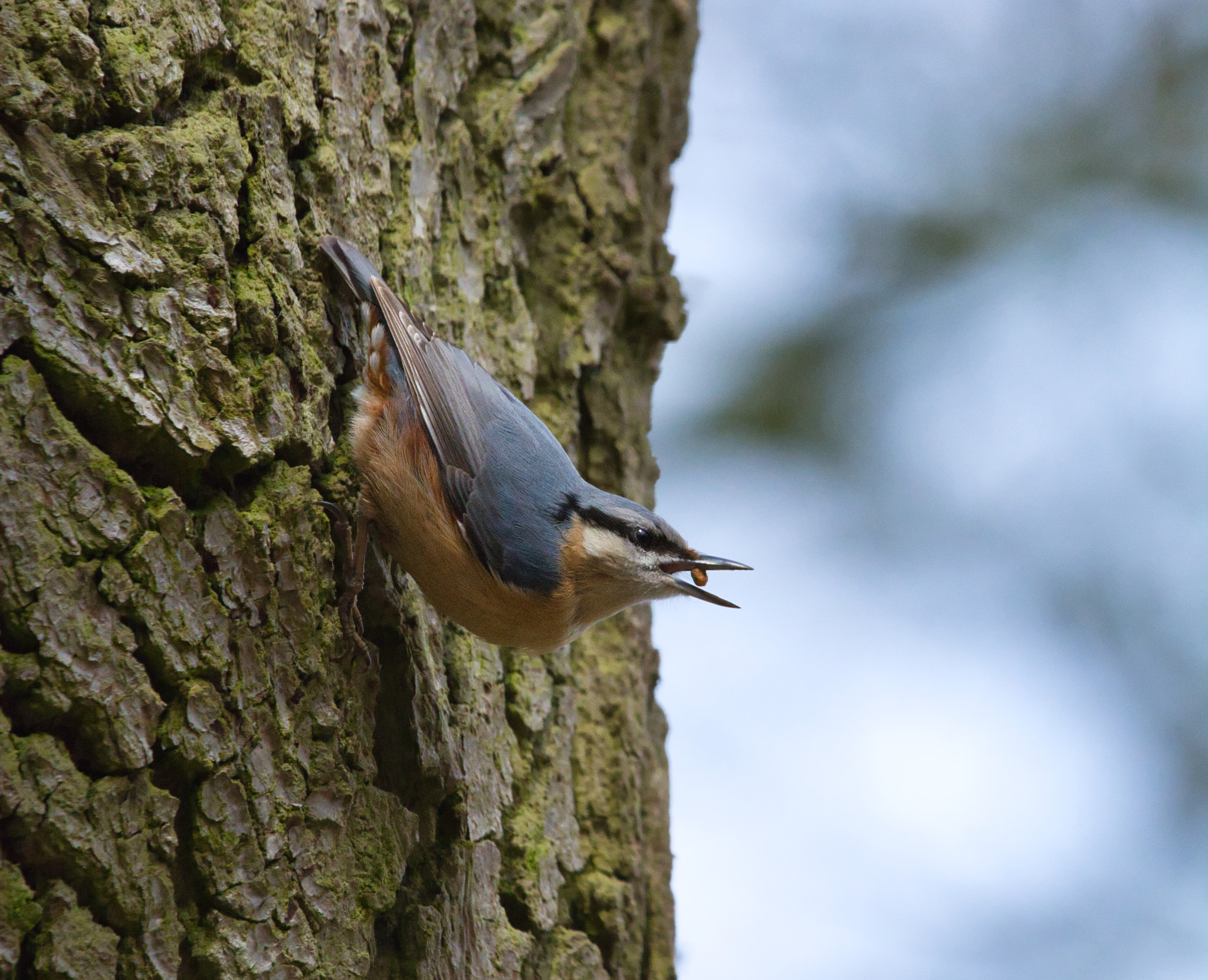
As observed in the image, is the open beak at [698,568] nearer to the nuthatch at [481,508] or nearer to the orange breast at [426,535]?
the nuthatch at [481,508]

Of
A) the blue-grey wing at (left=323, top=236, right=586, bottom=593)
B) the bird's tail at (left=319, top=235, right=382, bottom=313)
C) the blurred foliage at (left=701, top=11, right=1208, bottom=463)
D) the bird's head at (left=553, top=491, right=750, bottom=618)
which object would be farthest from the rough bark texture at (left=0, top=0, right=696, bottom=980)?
the blurred foliage at (left=701, top=11, right=1208, bottom=463)

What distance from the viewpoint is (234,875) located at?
1.80 m

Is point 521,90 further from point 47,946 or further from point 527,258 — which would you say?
point 47,946

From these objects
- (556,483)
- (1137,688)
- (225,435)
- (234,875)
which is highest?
(1137,688)

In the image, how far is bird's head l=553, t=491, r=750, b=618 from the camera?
288cm

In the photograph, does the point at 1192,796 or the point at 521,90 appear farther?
→ the point at 1192,796

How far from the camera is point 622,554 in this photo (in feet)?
9.50

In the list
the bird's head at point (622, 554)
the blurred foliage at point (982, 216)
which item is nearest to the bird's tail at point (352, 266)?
the bird's head at point (622, 554)

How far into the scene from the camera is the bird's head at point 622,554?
288 centimetres

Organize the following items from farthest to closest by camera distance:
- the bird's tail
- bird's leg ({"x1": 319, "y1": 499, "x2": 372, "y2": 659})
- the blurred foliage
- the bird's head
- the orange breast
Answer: the blurred foliage < the bird's head < the orange breast < the bird's tail < bird's leg ({"x1": 319, "y1": 499, "x2": 372, "y2": 659})

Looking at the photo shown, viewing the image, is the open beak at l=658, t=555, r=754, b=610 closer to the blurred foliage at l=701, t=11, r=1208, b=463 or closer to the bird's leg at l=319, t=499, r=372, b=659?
the bird's leg at l=319, t=499, r=372, b=659

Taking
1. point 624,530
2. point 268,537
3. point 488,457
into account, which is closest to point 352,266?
point 488,457

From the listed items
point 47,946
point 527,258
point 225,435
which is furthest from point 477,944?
point 527,258

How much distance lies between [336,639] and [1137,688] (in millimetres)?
6338
